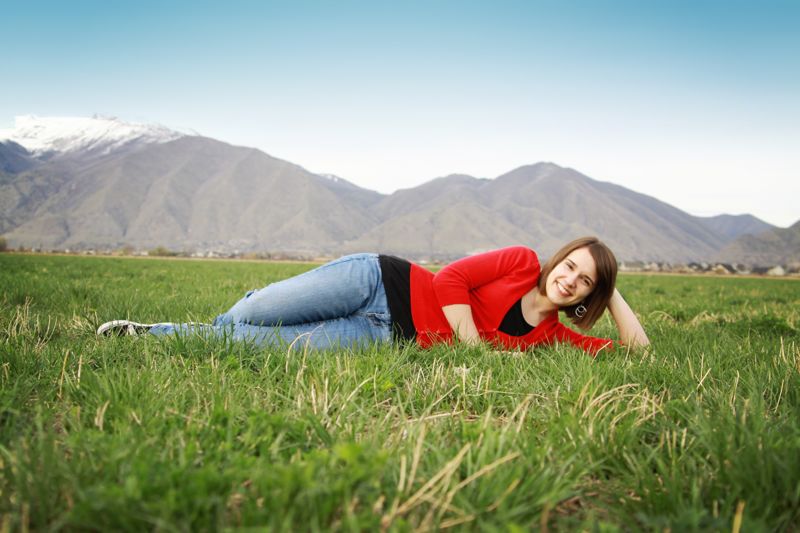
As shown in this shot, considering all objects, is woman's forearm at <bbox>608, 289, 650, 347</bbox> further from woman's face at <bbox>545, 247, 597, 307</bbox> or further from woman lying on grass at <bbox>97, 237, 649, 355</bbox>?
woman's face at <bbox>545, 247, 597, 307</bbox>

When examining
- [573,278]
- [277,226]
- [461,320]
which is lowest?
[461,320]

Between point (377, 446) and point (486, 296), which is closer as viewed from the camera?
point (377, 446)

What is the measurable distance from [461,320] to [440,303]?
228 millimetres

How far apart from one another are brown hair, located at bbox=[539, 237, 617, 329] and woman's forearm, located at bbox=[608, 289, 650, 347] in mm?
179

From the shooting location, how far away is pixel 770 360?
3.52 metres

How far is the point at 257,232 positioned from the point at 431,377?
179 m

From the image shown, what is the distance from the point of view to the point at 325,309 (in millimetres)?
3945

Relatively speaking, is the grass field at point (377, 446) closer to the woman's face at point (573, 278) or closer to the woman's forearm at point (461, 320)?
the woman's forearm at point (461, 320)

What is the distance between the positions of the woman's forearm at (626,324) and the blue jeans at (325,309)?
213 centimetres

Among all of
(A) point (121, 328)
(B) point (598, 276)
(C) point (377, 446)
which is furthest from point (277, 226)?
(C) point (377, 446)

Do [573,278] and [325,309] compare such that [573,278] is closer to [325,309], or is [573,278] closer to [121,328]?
[325,309]

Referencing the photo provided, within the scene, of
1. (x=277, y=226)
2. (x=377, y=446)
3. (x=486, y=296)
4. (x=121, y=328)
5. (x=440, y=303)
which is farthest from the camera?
(x=277, y=226)

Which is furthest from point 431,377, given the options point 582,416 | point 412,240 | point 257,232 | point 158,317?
point 257,232

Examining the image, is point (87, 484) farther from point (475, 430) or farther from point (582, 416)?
point (582, 416)
